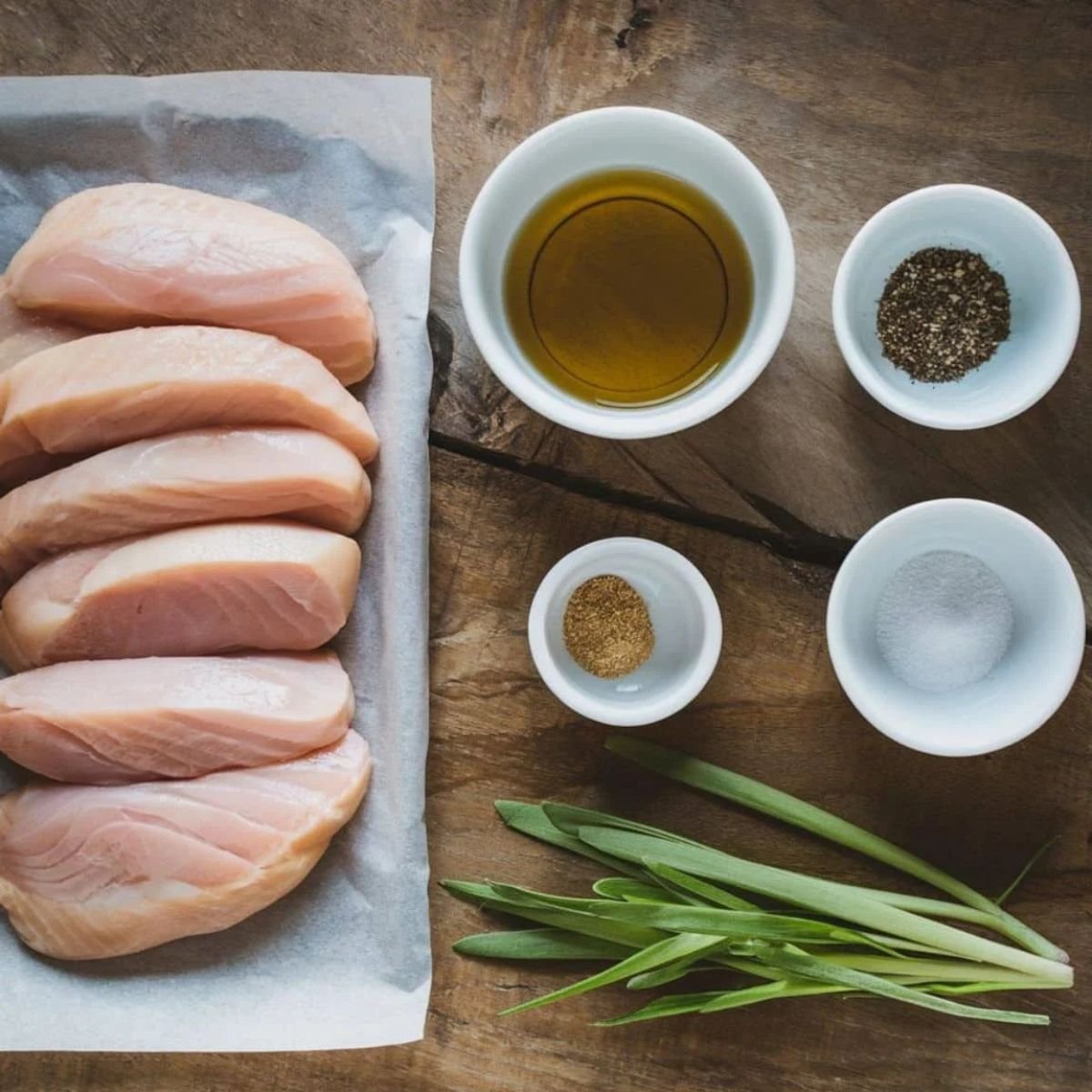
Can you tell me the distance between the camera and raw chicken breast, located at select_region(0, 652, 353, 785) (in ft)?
4.96

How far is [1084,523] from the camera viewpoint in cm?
168

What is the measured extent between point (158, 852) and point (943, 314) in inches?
47.4

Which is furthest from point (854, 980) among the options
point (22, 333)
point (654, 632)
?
point (22, 333)

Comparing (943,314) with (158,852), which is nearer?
(158,852)

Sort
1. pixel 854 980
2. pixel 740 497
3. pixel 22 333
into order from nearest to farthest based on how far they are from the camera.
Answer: pixel 854 980, pixel 22 333, pixel 740 497

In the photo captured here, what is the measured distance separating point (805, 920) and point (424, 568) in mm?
653

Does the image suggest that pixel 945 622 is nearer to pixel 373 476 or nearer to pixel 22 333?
pixel 373 476

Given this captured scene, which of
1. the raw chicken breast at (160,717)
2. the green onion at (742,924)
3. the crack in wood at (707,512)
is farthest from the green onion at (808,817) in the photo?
the raw chicken breast at (160,717)

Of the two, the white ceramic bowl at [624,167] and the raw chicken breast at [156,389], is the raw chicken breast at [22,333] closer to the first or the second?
the raw chicken breast at [156,389]

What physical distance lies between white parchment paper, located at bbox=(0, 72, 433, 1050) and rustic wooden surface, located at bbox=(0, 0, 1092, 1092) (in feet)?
0.21

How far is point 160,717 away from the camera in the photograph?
1.51m

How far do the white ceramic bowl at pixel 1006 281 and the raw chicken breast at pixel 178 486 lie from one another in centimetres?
67

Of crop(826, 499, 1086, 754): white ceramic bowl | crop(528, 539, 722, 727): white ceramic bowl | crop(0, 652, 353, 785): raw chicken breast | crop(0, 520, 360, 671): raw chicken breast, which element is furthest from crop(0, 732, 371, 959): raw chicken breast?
Answer: crop(826, 499, 1086, 754): white ceramic bowl

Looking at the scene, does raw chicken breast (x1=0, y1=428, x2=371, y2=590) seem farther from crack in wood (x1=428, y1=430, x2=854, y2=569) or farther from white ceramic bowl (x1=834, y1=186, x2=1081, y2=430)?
white ceramic bowl (x1=834, y1=186, x2=1081, y2=430)
